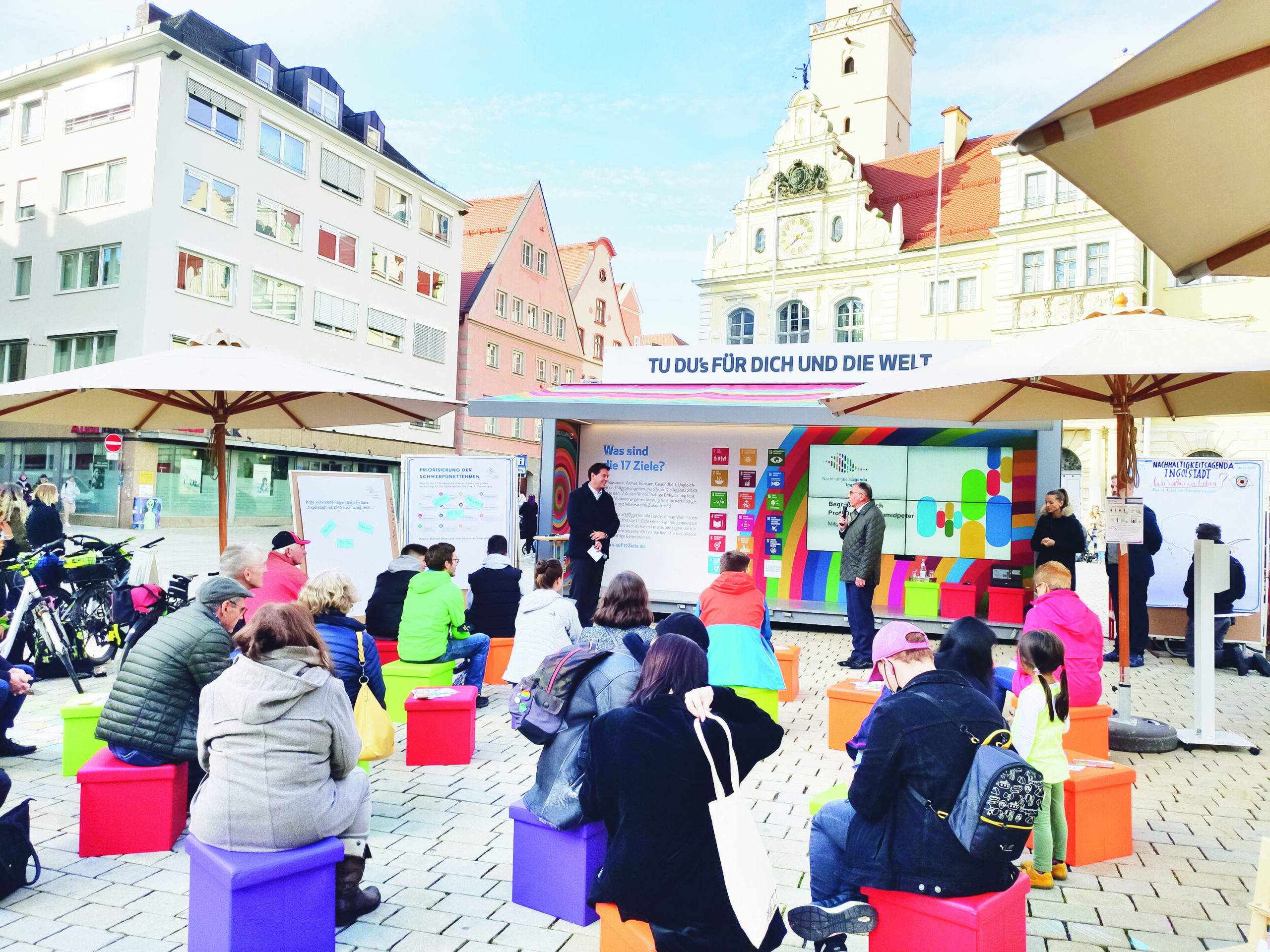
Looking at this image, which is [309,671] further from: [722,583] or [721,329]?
[721,329]

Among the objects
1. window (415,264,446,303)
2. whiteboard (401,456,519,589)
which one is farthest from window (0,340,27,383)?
whiteboard (401,456,519,589)

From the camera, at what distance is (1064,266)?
107 feet

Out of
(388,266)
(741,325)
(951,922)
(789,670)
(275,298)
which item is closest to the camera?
(951,922)

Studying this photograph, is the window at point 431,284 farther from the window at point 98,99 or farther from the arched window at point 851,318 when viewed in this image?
the arched window at point 851,318

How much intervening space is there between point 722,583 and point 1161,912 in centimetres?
300

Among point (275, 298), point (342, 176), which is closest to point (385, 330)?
point (275, 298)

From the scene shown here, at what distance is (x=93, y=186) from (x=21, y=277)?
4.34m

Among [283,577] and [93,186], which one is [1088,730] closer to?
[283,577]

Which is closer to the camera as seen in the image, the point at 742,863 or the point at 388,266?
the point at 742,863

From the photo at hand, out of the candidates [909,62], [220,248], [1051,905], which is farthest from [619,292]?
[1051,905]

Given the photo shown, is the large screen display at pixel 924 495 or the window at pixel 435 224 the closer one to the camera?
the large screen display at pixel 924 495

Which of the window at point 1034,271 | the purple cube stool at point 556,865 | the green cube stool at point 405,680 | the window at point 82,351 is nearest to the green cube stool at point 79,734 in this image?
the green cube stool at point 405,680

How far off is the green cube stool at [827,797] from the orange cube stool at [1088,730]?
228 cm

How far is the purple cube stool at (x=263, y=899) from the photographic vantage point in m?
3.07
